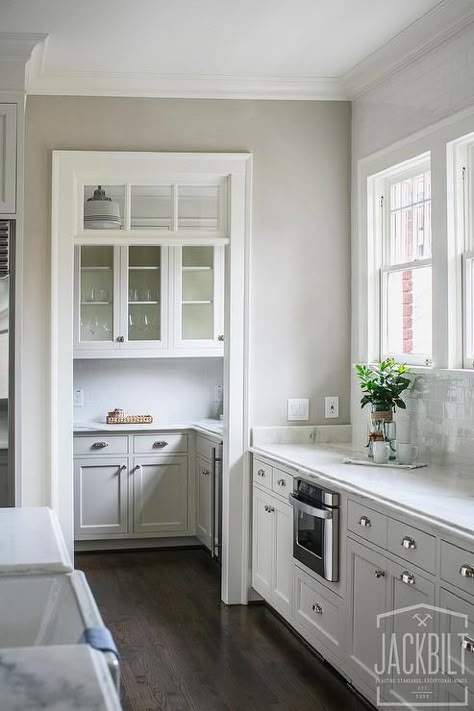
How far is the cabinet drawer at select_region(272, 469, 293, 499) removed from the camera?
3.93m

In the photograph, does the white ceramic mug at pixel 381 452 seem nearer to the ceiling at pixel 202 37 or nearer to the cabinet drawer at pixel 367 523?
the cabinet drawer at pixel 367 523

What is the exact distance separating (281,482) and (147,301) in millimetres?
2307

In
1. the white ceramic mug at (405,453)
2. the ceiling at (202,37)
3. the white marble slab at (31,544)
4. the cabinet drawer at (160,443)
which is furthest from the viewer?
the cabinet drawer at (160,443)

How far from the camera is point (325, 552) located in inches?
134

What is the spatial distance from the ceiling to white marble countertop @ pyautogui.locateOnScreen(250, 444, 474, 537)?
198 cm

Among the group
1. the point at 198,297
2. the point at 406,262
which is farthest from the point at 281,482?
the point at 198,297

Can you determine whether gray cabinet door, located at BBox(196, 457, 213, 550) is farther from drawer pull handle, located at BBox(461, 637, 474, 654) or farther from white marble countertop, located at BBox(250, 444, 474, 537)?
drawer pull handle, located at BBox(461, 637, 474, 654)

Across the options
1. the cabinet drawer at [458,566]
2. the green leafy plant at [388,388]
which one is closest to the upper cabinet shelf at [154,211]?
the green leafy plant at [388,388]

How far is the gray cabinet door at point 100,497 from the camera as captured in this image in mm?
5707

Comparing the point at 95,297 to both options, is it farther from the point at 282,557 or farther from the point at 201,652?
the point at 201,652

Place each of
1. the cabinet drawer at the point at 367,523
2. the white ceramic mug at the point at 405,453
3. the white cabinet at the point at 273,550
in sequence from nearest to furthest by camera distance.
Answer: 1. the cabinet drawer at the point at 367,523
2. the white ceramic mug at the point at 405,453
3. the white cabinet at the point at 273,550

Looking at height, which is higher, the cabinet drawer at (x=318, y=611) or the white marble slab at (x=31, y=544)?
the white marble slab at (x=31, y=544)

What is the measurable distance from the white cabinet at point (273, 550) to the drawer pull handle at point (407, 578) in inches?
47.0

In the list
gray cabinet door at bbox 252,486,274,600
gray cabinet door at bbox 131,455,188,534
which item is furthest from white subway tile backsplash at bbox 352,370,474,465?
gray cabinet door at bbox 131,455,188,534
